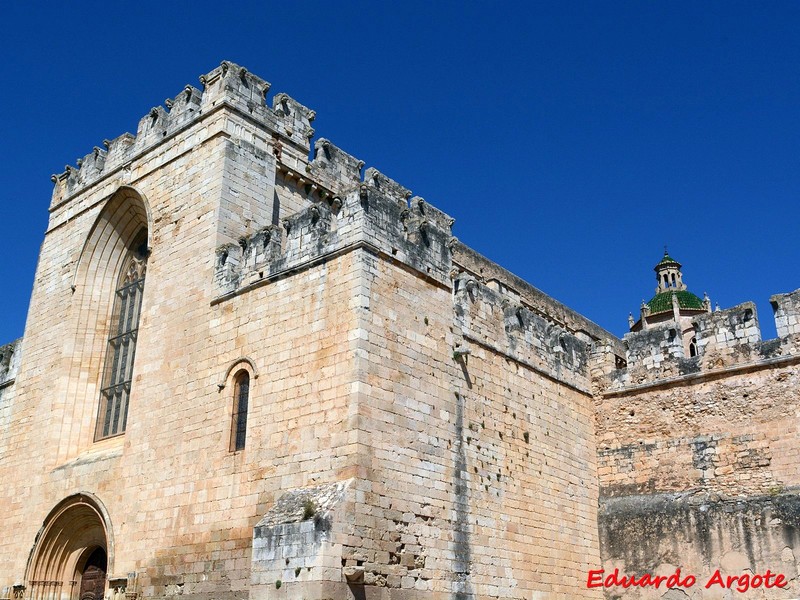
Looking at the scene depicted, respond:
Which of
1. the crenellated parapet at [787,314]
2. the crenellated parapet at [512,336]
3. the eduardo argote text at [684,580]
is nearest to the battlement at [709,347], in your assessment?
the crenellated parapet at [787,314]

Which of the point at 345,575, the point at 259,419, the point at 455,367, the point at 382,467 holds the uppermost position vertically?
the point at 455,367

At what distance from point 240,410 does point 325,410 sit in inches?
73.3

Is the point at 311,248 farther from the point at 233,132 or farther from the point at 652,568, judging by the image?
the point at 652,568

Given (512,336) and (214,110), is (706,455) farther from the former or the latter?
(214,110)

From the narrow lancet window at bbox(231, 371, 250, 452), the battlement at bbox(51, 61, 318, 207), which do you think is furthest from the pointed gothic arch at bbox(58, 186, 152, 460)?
the narrow lancet window at bbox(231, 371, 250, 452)

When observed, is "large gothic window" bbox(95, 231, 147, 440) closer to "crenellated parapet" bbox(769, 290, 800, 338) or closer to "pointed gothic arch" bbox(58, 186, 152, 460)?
"pointed gothic arch" bbox(58, 186, 152, 460)

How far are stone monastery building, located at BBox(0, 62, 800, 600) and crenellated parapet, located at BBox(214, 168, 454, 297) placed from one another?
47 mm

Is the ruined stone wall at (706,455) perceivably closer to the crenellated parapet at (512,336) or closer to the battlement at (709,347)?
the battlement at (709,347)

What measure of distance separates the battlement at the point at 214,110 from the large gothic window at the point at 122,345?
173cm

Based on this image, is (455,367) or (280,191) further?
(280,191)

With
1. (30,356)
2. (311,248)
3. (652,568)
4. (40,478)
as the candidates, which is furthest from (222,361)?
(652,568)

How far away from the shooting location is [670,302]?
3812 centimetres

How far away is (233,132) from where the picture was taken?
14180 mm

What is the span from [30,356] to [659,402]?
12241 millimetres
